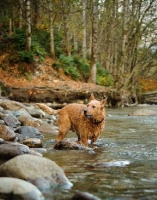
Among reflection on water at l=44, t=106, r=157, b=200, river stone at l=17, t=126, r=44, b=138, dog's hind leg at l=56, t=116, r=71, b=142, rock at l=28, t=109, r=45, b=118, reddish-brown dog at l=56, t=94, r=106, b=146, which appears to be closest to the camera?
reflection on water at l=44, t=106, r=157, b=200

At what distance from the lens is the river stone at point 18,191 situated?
379 centimetres

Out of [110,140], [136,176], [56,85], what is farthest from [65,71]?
[136,176]

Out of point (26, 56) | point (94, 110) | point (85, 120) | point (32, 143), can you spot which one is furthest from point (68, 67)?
point (32, 143)

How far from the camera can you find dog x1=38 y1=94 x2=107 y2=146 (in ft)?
25.4

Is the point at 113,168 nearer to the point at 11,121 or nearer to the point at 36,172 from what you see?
the point at 36,172

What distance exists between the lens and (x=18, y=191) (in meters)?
3.80

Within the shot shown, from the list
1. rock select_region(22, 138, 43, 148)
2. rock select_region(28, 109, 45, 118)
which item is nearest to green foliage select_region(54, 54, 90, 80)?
rock select_region(28, 109, 45, 118)

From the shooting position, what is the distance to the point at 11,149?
5965 mm

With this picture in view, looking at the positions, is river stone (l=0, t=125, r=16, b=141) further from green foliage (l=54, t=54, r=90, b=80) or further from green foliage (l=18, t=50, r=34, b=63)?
green foliage (l=54, t=54, r=90, b=80)

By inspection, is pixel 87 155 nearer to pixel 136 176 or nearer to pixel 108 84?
pixel 136 176

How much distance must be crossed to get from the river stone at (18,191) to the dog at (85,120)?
12.4 feet

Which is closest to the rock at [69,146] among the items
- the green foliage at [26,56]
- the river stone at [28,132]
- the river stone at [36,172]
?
the river stone at [28,132]

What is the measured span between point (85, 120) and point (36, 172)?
11.8 feet

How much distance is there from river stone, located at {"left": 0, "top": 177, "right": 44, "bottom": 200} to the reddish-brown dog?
379 cm
